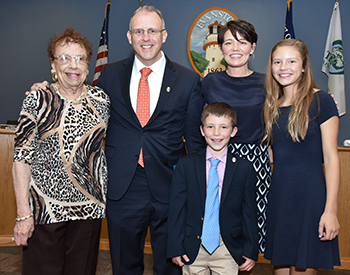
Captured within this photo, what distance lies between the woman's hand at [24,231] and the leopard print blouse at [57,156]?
0.03m

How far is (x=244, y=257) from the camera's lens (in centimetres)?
169

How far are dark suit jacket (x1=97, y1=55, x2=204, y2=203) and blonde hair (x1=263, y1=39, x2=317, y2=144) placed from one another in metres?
0.42

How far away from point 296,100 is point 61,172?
1.30 meters

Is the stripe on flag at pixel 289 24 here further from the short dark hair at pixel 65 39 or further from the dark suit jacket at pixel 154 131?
the short dark hair at pixel 65 39

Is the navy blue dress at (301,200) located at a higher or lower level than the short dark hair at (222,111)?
lower

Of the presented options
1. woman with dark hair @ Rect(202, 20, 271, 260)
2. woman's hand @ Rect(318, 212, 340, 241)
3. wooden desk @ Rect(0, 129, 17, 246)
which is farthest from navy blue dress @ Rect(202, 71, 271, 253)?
wooden desk @ Rect(0, 129, 17, 246)

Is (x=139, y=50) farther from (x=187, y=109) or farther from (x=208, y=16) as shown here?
(x=208, y=16)

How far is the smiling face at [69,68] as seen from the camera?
1.52m

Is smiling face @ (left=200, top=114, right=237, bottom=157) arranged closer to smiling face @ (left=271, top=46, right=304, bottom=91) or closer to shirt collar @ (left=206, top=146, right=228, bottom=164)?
shirt collar @ (left=206, top=146, right=228, bottom=164)

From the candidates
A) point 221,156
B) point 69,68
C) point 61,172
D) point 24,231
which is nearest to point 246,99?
point 221,156

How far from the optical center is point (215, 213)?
168cm

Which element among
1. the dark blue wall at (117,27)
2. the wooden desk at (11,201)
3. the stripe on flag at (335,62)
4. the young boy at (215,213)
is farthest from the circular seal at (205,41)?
the young boy at (215,213)

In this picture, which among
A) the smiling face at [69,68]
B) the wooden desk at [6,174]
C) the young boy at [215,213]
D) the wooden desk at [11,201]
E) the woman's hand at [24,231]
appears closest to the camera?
the woman's hand at [24,231]

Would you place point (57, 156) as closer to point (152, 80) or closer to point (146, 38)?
point (152, 80)
